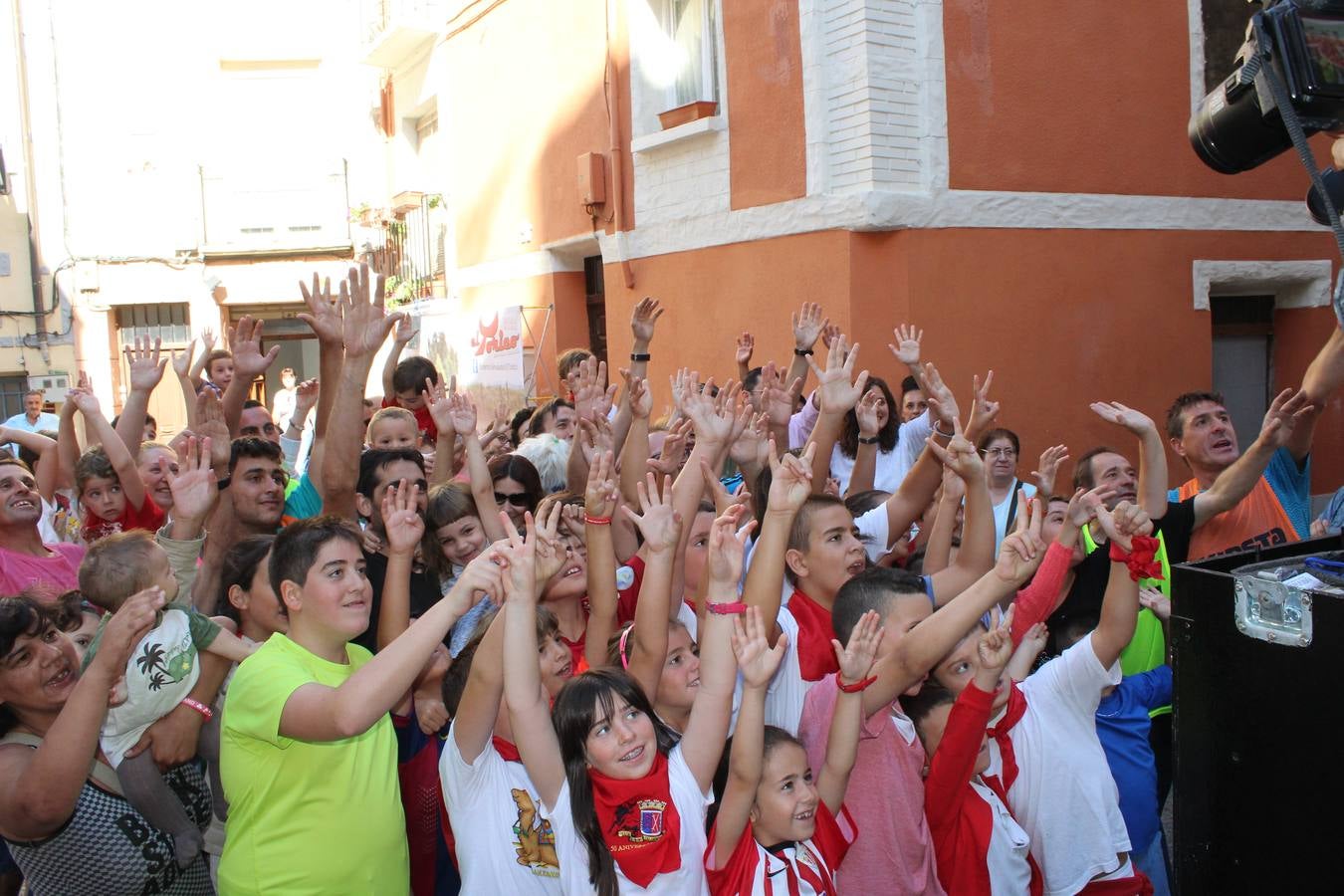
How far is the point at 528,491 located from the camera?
4168 millimetres

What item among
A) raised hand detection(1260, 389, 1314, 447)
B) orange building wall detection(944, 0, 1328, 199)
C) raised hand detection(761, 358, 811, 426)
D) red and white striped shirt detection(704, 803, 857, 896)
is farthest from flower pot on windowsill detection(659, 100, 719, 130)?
red and white striped shirt detection(704, 803, 857, 896)

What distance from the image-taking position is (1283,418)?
3.96 metres

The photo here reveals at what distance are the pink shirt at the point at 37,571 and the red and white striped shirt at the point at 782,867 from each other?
8.31 ft

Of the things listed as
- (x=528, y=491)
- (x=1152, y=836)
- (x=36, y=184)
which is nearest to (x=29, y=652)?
(x=528, y=491)

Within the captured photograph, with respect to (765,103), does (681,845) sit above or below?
below

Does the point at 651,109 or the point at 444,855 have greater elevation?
the point at 651,109

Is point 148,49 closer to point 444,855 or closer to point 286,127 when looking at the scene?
point 286,127

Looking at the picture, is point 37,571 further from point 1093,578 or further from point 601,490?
point 1093,578

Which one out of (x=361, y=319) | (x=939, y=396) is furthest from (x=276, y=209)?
(x=939, y=396)

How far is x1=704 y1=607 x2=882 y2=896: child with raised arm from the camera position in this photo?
251 centimetres

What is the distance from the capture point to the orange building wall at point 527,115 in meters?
10.1

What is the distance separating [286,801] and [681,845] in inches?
36.5

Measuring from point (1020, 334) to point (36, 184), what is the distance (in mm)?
14859

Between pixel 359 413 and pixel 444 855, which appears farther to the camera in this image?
pixel 359 413
